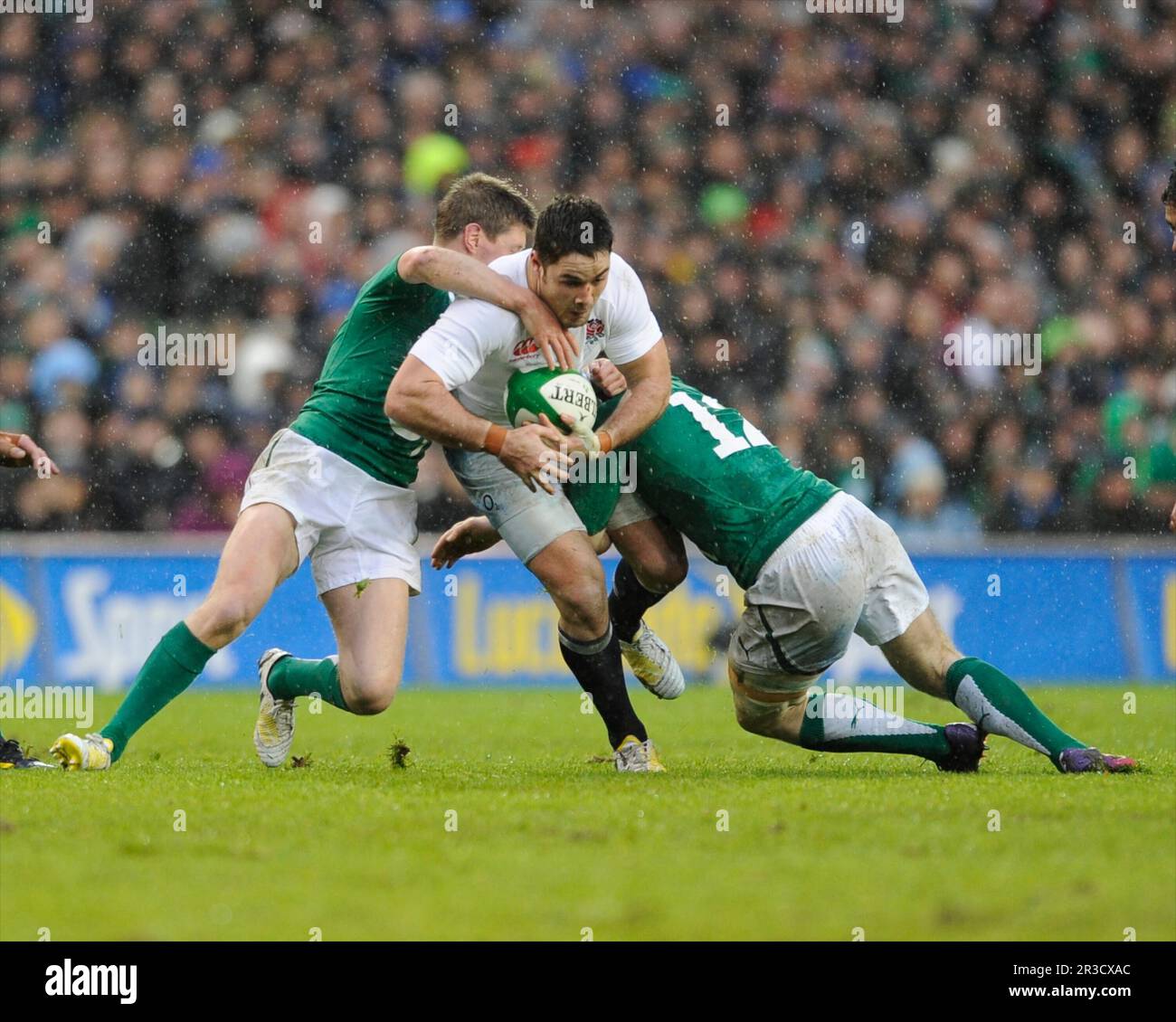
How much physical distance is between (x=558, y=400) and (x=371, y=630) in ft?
4.29

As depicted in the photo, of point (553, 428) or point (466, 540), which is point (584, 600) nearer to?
point (553, 428)

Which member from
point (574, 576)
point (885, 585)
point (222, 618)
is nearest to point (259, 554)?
point (222, 618)

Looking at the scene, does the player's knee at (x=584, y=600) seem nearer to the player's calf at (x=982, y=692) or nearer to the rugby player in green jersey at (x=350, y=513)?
the rugby player in green jersey at (x=350, y=513)

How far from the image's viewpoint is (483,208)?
621 centimetres

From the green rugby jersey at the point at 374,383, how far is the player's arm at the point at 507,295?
1.73 ft

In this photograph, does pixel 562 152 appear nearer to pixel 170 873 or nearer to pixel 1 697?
pixel 1 697

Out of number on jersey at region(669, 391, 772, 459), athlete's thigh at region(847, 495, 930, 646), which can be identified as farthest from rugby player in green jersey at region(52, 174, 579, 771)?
athlete's thigh at region(847, 495, 930, 646)

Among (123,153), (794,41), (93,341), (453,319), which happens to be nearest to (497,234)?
(453,319)

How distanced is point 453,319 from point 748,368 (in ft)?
25.5

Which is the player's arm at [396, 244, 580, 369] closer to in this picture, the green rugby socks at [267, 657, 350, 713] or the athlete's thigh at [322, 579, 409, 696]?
the athlete's thigh at [322, 579, 409, 696]

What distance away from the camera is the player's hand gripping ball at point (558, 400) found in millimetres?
5473

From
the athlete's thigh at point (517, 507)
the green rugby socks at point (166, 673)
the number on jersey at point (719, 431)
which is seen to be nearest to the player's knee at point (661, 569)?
the athlete's thigh at point (517, 507)

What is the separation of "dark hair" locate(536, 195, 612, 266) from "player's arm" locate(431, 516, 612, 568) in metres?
1.26

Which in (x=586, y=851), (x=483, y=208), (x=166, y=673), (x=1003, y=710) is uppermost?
(x=483, y=208)
